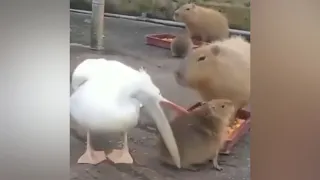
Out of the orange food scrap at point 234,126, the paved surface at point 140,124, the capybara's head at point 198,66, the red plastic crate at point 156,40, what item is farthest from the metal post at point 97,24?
the orange food scrap at point 234,126

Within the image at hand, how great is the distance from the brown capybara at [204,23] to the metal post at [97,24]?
0.72 feet

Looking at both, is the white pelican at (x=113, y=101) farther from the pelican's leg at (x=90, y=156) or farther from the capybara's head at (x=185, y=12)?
the capybara's head at (x=185, y=12)

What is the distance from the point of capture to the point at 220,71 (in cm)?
150

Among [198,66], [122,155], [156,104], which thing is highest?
[198,66]

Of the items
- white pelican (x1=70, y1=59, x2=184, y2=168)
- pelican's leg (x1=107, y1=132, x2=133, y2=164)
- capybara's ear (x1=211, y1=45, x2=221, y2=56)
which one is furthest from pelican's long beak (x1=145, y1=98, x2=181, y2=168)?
capybara's ear (x1=211, y1=45, x2=221, y2=56)

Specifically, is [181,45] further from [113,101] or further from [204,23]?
[113,101]

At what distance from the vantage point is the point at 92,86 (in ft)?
4.61

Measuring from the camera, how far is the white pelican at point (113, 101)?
1385mm

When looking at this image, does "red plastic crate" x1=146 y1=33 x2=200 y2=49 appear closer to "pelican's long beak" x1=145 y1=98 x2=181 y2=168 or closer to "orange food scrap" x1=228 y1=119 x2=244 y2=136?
"pelican's long beak" x1=145 y1=98 x2=181 y2=168

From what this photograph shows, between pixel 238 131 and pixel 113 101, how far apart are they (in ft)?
1.25

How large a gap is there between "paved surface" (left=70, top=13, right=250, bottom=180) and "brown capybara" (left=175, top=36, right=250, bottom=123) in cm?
4

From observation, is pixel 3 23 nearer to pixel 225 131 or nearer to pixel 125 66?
pixel 125 66

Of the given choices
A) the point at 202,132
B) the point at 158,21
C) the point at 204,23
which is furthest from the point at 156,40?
the point at 202,132

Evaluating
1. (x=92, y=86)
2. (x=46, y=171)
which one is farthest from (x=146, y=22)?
(x=46, y=171)
